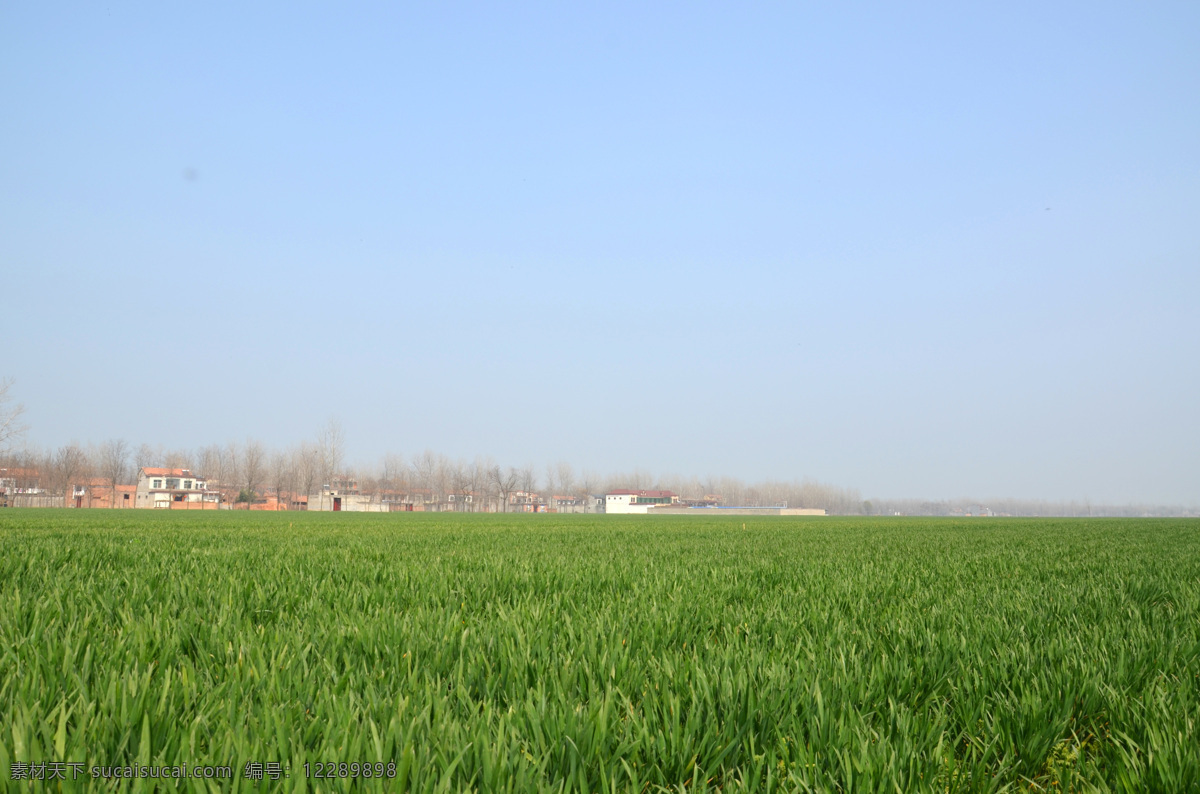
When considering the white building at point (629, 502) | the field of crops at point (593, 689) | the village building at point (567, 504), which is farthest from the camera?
the village building at point (567, 504)

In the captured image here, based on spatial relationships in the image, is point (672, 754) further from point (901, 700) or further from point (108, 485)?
point (108, 485)

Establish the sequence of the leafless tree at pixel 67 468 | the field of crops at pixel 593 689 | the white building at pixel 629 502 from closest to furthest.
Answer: the field of crops at pixel 593 689 < the leafless tree at pixel 67 468 < the white building at pixel 629 502

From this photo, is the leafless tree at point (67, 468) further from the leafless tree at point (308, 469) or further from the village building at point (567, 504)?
the village building at point (567, 504)

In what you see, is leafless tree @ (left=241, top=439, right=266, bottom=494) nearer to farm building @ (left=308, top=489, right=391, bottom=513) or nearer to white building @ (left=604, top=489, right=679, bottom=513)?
farm building @ (left=308, top=489, right=391, bottom=513)

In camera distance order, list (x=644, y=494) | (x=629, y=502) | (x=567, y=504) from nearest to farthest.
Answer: (x=629, y=502) → (x=644, y=494) → (x=567, y=504)

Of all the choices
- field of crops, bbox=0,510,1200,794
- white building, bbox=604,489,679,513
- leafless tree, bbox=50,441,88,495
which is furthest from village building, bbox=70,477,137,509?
field of crops, bbox=0,510,1200,794

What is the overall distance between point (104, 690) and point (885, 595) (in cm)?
505

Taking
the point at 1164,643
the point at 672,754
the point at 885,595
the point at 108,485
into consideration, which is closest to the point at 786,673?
the point at 672,754

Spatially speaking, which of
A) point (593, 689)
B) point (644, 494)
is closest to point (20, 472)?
point (644, 494)

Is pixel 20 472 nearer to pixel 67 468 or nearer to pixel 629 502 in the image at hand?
pixel 67 468

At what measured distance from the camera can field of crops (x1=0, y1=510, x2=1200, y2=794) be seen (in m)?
1.66

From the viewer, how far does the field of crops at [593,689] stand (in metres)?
1.66

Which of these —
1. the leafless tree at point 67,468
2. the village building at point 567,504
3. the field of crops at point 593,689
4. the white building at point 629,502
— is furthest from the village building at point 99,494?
Answer: the field of crops at point 593,689

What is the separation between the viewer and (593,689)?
88.1 inches
